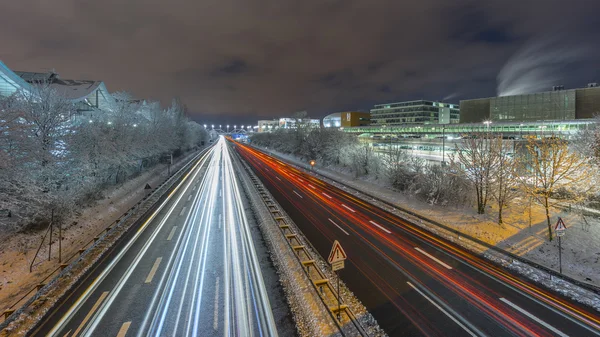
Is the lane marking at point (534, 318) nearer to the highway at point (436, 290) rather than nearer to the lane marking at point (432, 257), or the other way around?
the highway at point (436, 290)

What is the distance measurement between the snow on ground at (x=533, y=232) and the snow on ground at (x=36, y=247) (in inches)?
888

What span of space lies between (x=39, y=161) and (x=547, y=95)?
128796 millimetres

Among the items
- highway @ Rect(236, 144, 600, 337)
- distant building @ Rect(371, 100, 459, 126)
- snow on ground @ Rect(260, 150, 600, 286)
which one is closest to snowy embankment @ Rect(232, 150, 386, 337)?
highway @ Rect(236, 144, 600, 337)

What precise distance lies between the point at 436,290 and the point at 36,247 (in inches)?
774

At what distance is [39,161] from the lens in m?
18.6

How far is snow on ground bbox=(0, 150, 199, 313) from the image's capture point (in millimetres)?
11359

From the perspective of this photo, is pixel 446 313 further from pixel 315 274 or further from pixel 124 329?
pixel 124 329

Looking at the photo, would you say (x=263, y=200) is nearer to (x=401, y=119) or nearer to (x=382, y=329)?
(x=382, y=329)

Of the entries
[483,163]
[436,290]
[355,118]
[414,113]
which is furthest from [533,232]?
[355,118]

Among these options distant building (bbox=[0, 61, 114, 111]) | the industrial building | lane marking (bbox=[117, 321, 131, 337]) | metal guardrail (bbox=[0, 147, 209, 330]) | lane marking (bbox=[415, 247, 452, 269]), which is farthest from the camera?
the industrial building

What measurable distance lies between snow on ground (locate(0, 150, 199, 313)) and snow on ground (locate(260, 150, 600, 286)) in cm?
2256

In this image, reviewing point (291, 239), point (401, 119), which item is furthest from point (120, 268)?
point (401, 119)

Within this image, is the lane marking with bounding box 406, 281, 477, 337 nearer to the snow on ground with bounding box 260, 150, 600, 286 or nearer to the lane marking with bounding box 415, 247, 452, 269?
the lane marking with bounding box 415, 247, 452, 269

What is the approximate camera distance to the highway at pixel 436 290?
8.66 meters
